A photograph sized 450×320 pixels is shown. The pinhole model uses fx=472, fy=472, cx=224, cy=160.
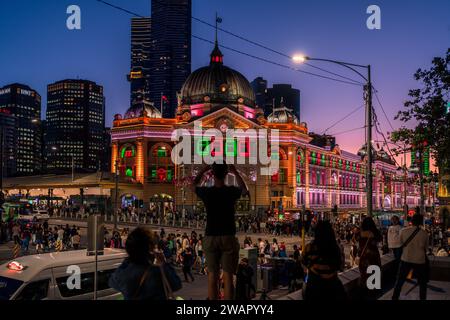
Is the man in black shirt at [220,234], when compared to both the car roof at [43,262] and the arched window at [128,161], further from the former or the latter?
the arched window at [128,161]

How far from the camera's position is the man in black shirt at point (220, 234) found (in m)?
6.53

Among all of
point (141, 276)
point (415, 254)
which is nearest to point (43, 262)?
point (141, 276)

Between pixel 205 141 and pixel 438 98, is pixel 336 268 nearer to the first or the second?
pixel 438 98

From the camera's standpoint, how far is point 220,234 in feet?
21.4

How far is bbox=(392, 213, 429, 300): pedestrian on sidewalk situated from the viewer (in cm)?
952

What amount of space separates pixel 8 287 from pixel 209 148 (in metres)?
68.8

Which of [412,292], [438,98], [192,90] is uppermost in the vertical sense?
[192,90]

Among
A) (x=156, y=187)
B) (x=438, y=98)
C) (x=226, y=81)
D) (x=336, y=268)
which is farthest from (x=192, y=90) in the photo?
(x=336, y=268)

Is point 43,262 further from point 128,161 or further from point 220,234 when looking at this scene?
point 128,161

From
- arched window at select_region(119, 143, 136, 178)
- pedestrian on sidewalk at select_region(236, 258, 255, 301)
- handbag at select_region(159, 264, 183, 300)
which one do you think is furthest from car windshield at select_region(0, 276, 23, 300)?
arched window at select_region(119, 143, 136, 178)

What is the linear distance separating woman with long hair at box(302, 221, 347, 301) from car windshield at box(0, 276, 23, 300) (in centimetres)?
717
